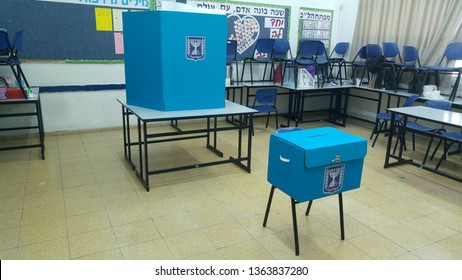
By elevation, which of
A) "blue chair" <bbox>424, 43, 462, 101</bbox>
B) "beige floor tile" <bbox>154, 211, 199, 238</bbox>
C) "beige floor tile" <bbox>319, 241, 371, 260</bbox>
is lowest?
"beige floor tile" <bbox>319, 241, 371, 260</bbox>

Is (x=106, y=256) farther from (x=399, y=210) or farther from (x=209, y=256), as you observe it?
(x=399, y=210)


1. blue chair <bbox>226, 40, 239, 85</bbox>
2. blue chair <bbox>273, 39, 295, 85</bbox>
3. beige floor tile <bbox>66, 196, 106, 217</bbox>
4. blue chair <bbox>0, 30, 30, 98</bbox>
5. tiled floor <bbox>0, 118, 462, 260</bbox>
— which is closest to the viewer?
tiled floor <bbox>0, 118, 462, 260</bbox>

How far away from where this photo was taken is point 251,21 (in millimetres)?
5988

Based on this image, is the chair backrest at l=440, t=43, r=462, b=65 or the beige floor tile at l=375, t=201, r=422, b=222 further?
the chair backrest at l=440, t=43, r=462, b=65

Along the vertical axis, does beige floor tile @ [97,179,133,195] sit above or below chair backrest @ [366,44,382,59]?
below

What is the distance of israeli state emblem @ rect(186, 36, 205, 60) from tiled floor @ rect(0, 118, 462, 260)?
4.18 feet

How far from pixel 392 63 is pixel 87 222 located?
4.93 metres

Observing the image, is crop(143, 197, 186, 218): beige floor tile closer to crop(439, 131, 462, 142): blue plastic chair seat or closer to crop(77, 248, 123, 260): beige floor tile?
crop(77, 248, 123, 260): beige floor tile

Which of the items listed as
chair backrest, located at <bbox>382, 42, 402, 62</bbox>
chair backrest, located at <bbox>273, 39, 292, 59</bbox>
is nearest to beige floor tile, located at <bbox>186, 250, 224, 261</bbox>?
chair backrest, located at <bbox>273, 39, 292, 59</bbox>

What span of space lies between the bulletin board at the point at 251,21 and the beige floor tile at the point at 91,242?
4.24 m

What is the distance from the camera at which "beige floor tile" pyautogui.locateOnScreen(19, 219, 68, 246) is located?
8.04 feet

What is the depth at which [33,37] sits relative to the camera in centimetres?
→ 459

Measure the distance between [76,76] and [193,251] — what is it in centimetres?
372

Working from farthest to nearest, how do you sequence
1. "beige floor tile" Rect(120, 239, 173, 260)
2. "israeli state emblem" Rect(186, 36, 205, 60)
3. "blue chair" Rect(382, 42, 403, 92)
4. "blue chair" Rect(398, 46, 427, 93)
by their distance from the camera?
"blue chair" Rect(382, 42, 403, 92) → "blue chair" Rect(398, 46, 427, 93) → "israeli state emblem" Rect(186, 36, 205, 60) → "beige floor tile" Rect(120, 239, 173, 260)
